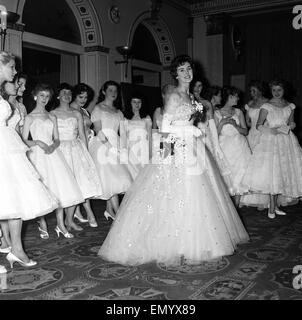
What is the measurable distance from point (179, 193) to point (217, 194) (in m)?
0.42

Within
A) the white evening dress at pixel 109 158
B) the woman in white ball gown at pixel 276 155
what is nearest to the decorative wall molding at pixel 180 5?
the woman in white ball gown at pixel 276 155

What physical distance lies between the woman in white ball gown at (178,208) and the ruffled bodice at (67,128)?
131 cm

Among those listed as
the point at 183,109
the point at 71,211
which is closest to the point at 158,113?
the point at 183,109

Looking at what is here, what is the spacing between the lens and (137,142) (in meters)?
5.77

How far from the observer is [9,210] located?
2.84 meters

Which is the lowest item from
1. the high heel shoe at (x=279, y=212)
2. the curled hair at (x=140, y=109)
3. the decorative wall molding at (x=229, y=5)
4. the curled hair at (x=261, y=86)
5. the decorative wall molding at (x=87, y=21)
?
the high heel shoe at (x=279, y=212)

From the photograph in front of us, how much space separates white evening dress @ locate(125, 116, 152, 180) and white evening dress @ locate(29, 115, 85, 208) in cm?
157

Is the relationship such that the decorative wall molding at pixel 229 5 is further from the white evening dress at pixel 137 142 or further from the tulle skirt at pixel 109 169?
the tulle skirt at pixel 109 169

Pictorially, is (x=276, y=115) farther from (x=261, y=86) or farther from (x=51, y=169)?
(x=51, y=169)

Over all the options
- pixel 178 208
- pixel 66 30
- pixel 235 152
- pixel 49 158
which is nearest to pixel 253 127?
pixel 235 152

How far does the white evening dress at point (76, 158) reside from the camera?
4.35 metres

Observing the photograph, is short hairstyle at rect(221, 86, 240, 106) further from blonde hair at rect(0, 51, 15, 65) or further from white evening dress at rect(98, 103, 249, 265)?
blonde hair at rect(0, 51, 15, 65)

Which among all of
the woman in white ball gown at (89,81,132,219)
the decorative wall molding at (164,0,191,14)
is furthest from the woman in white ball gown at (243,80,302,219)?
the decorative wall molding at (164,0,191,14)

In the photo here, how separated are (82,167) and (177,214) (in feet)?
5.48
